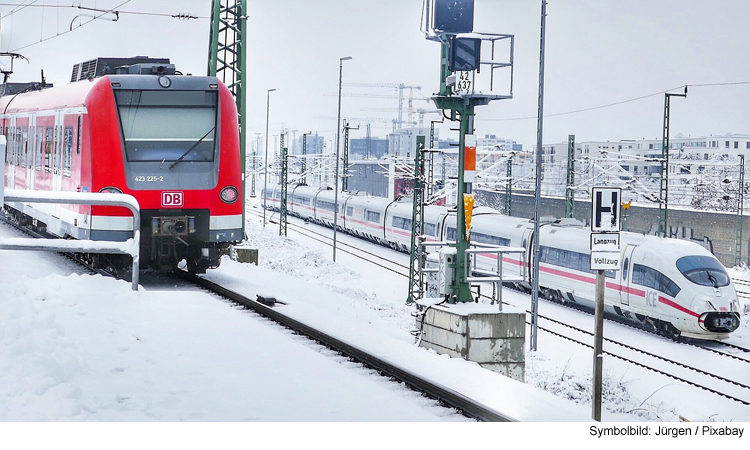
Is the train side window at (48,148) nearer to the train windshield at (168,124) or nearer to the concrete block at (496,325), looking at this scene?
the train windshield at (168,124)

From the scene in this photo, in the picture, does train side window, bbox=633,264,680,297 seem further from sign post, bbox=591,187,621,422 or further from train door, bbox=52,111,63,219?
train door, bbox=52,111,63,219

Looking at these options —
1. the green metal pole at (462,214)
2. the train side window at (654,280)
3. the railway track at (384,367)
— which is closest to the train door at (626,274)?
the train side window at (654,280)

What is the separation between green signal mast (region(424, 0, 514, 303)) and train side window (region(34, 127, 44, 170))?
6932mm

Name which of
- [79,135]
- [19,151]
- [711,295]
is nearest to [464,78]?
[79,135]

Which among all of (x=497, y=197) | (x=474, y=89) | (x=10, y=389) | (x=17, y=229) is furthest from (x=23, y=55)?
(x=497, y=197)

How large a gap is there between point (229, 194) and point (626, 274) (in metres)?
13.8

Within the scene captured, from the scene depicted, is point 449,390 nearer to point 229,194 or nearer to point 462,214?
point 229,194

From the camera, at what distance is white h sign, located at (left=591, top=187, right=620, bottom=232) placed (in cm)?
930

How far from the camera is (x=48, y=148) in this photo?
1514 cm

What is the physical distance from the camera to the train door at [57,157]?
14.2 metres

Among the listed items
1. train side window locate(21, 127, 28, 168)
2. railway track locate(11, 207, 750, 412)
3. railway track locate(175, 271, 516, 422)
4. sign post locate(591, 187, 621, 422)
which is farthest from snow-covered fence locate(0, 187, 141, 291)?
train side window locate(21, 127, 28, 168)
